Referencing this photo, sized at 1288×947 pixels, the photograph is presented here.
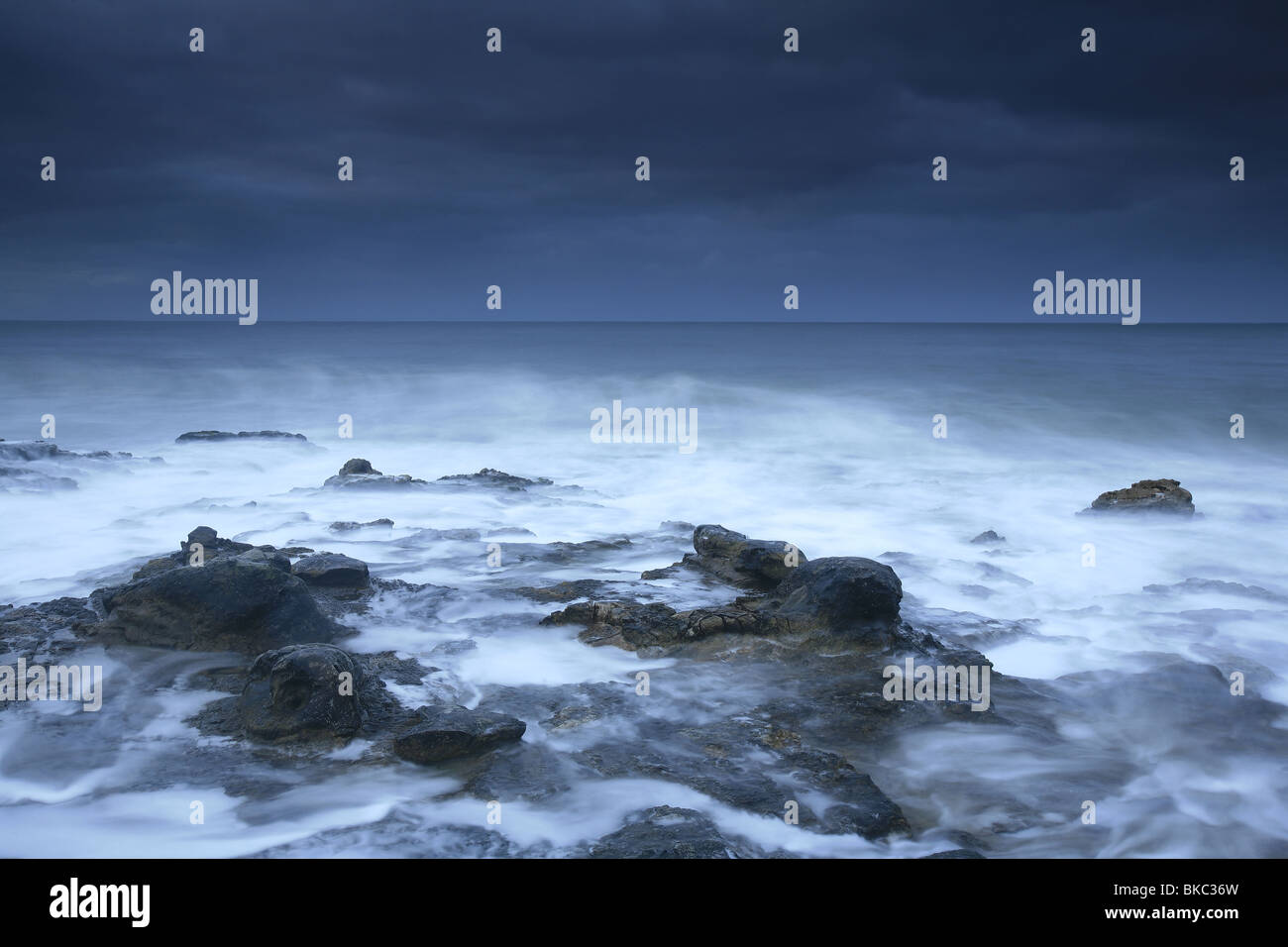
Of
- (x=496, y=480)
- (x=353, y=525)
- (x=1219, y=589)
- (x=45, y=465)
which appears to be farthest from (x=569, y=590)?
(x=45, y=465)

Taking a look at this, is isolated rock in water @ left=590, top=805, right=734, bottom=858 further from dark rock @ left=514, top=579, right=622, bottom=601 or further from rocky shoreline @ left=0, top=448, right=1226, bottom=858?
dark rock @ left=514, top=579, right=622, bottom=601

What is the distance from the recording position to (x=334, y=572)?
945 cm

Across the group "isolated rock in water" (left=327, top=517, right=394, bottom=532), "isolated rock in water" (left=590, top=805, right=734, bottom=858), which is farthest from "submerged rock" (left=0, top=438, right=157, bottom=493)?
"isolated rock in water" (left=590, top=805, right=734, bottom=858)

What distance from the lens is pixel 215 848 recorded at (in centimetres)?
518

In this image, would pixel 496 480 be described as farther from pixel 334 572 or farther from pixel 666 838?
pixel 666 838

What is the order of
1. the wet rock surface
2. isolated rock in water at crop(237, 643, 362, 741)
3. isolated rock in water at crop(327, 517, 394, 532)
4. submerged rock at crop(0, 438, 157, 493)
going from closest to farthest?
the wet rock surface < isolated rock in water at crop(237, 643, 362, 741) < isolated rock in water at crop(327, 517, 394, 532) < submerged rock at crop(0, 438, 157, 493)

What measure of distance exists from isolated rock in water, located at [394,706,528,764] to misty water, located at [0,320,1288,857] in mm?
142

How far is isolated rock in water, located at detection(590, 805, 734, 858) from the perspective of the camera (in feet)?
16.1

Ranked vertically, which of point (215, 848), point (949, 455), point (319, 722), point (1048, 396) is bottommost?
point (215, 848)

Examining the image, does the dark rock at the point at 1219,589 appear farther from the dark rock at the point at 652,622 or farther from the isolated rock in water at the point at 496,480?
the isolated rock in water at the point at 496,480

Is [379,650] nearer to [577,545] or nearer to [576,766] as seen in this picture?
[576,766]
